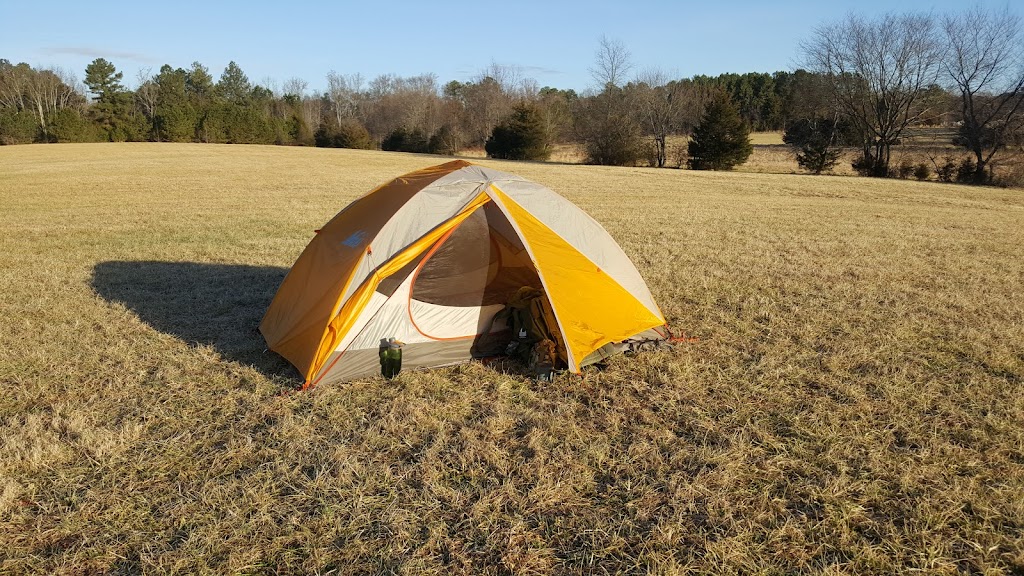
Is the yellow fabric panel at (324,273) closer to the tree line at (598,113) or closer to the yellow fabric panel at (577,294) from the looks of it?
the yellow fabric panel at (577,294)

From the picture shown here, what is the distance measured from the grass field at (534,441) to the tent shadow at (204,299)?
0.17ft

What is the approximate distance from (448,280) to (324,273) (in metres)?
1.21

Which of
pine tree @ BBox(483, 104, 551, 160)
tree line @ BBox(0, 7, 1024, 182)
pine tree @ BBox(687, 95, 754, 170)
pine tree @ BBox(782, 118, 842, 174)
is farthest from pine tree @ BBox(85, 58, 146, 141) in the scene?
pine tree @ BBox(782, 118, 842, 174)

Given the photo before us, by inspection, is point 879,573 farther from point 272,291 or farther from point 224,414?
point 272,291

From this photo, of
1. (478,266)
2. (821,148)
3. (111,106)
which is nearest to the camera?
(478,266)

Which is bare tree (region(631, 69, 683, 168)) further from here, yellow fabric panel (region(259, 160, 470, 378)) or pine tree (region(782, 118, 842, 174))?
yellow fabric panel (region(259, 160, 470, 378))

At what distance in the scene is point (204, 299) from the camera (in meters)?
7.59

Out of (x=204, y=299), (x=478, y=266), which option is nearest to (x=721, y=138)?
(x=478, y=266)

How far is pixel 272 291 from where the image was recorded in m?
8.05

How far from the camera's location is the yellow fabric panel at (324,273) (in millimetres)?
5262

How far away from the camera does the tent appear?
5.27 meters

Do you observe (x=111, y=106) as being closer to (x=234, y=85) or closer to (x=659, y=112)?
(x=234, y=85)

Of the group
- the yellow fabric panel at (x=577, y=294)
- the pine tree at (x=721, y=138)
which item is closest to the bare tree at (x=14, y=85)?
the pine tree at (x=721, y=138)

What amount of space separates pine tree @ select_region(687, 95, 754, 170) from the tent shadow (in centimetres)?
3152
